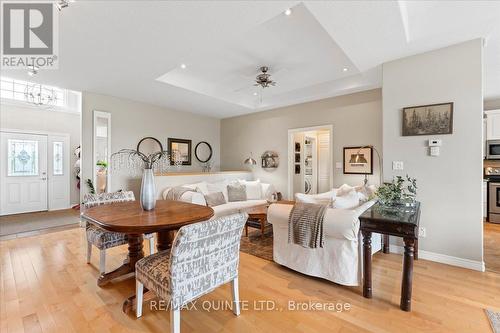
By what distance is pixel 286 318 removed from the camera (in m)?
1.91

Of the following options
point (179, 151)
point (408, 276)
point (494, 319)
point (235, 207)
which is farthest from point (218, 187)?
point (494, 319)

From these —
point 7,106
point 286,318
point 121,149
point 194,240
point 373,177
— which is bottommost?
point 286,318

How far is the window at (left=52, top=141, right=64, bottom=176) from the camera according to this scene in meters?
6.27

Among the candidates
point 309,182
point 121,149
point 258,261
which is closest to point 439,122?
point 258,261

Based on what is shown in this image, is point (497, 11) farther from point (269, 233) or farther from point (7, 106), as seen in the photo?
point (7, 106)

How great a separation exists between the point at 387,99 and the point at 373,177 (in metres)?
1.68

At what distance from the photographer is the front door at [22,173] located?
5543 millimetres

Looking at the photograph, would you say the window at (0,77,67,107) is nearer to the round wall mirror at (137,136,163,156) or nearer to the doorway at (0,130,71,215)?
the doorway at (0,130,71,215)

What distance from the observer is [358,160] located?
4.59 metres

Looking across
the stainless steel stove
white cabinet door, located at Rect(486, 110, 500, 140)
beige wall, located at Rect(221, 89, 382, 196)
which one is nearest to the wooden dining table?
beige wall, located at Rect(221, 89, 382, 196)

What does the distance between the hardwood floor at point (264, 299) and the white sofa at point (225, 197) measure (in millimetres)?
1534

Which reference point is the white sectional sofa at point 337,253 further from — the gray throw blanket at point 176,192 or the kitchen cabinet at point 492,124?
the kitchen cabinet at point 492,124

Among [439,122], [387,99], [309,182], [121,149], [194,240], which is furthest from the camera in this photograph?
[309,182]

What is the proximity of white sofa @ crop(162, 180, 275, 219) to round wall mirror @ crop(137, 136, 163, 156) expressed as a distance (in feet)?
4.00
